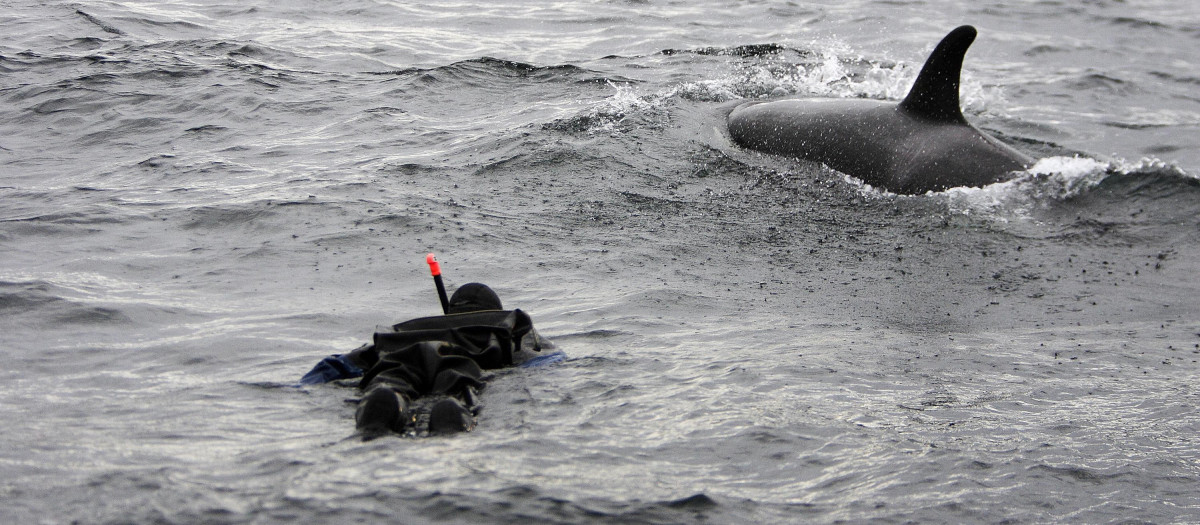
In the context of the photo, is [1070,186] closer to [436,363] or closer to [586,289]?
[586,289]

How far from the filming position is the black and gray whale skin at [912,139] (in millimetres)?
8906

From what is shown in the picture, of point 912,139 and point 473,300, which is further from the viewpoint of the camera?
point 912,139

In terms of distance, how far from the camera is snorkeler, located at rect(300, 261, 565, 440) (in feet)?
14.1

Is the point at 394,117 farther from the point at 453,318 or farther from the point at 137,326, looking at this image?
the point at 453,318

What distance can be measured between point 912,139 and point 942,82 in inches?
21.1

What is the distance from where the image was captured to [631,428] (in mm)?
4641

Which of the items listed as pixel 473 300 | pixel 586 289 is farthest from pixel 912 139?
pixel 473 300

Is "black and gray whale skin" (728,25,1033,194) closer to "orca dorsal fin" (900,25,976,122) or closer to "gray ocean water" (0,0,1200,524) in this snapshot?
"orca dorsal fin" (900,25,976,122)

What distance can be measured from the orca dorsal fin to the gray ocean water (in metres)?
0.89

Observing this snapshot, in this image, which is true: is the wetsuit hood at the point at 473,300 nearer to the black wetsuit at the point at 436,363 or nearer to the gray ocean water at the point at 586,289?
the black wetsuit at the point at 436,363

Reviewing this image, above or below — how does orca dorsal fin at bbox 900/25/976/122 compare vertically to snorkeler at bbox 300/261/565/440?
above

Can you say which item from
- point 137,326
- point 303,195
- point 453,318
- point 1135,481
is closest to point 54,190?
point 303,195

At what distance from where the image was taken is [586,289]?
690 cm

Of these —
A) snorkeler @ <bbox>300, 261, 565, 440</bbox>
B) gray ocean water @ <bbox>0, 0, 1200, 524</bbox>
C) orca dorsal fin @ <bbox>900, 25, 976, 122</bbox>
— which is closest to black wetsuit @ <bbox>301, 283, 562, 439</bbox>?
snorkeler @ <bbox>300, 261, 565, 440</bbox>
